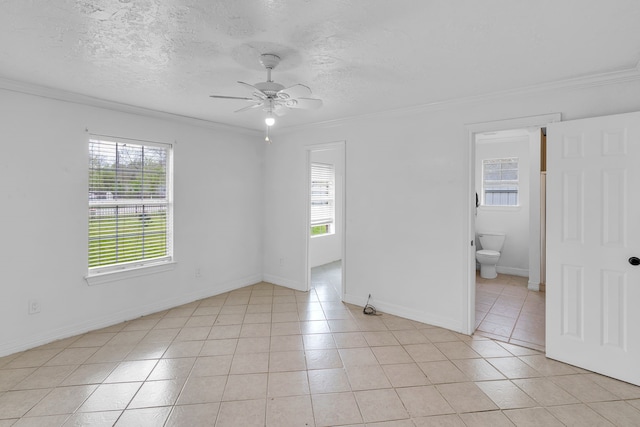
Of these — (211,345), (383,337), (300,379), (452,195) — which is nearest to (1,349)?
(211,345)

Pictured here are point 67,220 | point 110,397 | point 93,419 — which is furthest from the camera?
point 67,220

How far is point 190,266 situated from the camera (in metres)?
4.23

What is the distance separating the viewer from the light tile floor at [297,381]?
79.4 inches

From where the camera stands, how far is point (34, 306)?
2.94m

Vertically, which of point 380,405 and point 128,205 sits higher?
point 128,205

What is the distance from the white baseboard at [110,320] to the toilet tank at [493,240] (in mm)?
4232

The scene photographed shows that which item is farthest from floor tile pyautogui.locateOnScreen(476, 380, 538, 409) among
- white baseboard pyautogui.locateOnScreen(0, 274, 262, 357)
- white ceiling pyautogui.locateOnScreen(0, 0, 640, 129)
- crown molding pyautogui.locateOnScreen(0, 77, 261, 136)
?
crown molding pyautogui.locateOnScreen(0, 77, 261, 136)

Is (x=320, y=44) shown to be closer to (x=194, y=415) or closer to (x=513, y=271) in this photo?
(x=194, y=415)

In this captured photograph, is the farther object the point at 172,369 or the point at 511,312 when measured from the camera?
the point at 511,312

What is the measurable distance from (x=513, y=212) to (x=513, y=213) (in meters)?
0.02

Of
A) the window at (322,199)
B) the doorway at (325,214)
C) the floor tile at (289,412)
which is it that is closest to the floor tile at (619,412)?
the floor tile at (289,412)

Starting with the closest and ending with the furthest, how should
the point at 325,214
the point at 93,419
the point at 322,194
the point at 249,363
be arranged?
the point at 93,419 → the point at 249,363 → the point at 322,194 → the point at 325,214

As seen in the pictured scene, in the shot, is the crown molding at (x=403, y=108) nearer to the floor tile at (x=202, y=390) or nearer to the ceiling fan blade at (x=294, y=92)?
the ceiling fan blade at (x=294, y=92)

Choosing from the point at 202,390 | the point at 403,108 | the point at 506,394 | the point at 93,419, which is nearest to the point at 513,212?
the point at 403,108
